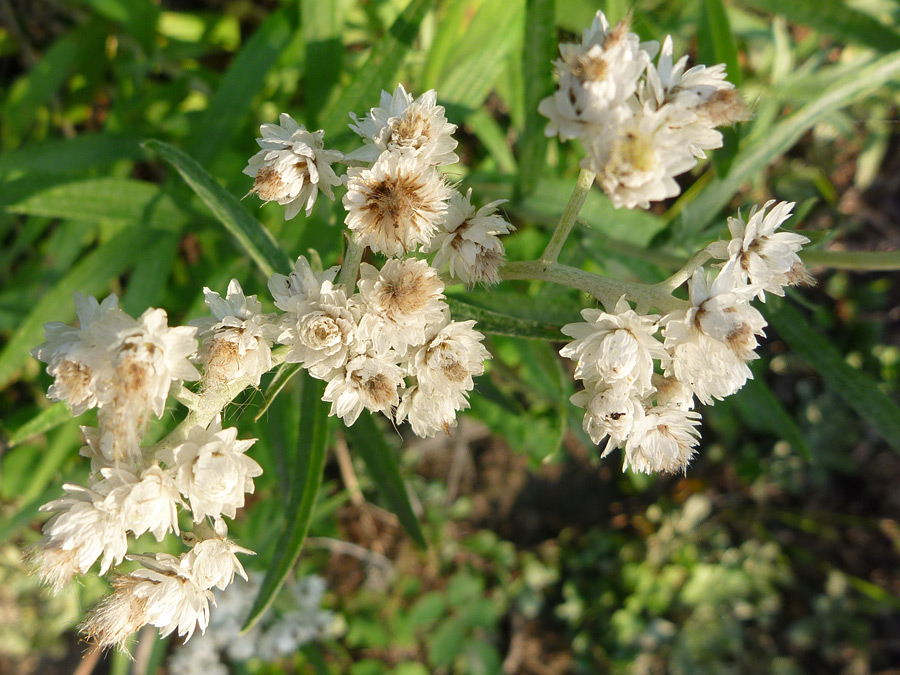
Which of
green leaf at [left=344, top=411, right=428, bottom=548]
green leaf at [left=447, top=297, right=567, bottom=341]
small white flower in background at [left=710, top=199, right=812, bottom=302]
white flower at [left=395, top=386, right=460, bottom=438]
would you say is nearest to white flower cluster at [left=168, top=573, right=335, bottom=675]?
green leaf at [left=344, top=411, right=428, bottom=548]

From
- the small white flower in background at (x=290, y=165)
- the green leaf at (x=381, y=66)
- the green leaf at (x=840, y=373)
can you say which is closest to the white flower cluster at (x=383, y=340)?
the small white flower in background at (x=290, y=165)

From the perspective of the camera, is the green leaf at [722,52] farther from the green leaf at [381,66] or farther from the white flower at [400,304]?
the white flower at [400,304]

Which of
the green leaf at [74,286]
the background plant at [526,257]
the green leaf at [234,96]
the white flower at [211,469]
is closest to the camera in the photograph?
the white flower at [211,469]

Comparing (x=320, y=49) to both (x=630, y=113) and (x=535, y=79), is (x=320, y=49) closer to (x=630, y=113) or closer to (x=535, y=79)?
(x=535, y=79)

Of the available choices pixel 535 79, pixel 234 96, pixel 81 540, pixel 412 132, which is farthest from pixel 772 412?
pixel 234 96

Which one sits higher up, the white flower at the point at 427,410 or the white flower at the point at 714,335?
the white flower at the point at 714,335

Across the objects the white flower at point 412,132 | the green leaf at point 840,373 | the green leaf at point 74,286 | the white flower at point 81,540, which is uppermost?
the white flower at point 412,132

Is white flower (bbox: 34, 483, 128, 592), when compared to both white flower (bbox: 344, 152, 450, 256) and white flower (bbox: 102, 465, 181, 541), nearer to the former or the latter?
white flower (bbox: 102, 465, 181, 541)
